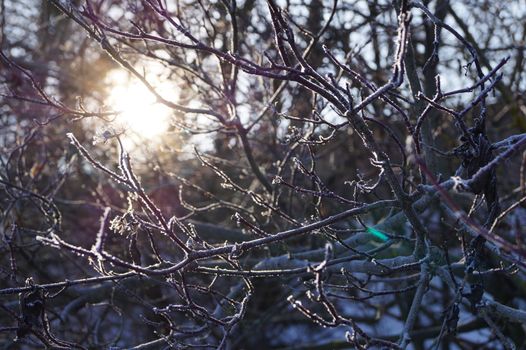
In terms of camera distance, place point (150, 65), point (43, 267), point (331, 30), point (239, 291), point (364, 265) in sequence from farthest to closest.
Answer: point (43, 267)
point (331, 30)
point (150, 65)
point (239, 291)
point (364, 265)

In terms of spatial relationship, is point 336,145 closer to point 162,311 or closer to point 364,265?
point 364,265

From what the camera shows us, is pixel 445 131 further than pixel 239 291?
Yes

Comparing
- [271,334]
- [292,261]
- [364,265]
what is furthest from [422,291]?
[271,334]

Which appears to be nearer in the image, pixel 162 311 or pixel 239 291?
pixel 162 311

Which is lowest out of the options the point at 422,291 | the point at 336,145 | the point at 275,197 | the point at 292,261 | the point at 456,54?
the point at 422,291

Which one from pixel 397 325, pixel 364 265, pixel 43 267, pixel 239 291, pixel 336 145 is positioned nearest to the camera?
pixel 364 265

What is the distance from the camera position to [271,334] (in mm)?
9891

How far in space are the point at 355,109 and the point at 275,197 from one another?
7.39 feet

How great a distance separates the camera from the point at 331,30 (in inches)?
237

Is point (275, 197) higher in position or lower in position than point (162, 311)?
higher

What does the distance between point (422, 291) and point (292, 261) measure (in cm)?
147

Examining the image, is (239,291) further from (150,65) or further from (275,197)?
(150,65)

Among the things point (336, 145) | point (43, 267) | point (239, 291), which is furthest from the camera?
point (43, 267)

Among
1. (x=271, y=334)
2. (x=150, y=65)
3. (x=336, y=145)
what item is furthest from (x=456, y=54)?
(x=271, y=334)
